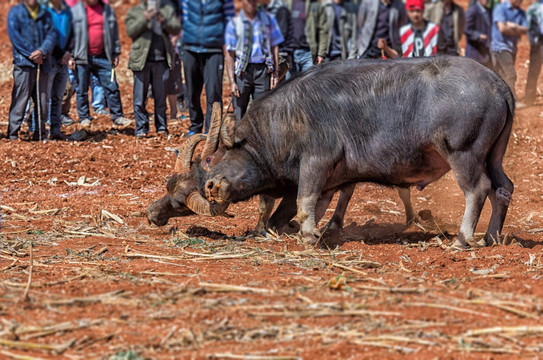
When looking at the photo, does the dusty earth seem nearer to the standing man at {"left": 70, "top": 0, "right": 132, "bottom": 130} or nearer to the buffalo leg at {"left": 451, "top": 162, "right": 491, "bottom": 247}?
the buffalo leg at {"left": 451, "top": 162, "right": 491, "bottom": 247}

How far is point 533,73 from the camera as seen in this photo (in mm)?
17953

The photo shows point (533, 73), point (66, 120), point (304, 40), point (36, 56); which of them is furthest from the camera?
point (533, 73)

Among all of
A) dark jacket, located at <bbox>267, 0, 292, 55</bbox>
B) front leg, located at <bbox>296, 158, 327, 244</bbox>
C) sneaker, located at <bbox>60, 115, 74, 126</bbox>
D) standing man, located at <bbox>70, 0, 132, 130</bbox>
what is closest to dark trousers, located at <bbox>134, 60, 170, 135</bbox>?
standing man, located at <bbox>70, 0, 132, 130</bbox>

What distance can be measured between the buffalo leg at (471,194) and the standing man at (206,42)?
242 inches

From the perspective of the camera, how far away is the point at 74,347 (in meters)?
5.23

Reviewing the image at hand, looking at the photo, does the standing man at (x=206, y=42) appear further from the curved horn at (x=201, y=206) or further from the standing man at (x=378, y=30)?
the curved horn at (x=201, y=206)

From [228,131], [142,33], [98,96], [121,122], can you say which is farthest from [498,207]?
Result: [98,96]

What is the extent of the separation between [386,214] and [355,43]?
6076 millimetres

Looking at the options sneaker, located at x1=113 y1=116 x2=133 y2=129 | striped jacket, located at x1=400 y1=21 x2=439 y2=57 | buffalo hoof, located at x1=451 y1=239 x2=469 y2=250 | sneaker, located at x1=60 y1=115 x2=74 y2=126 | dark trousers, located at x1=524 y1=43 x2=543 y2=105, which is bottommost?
sneaker, located at x1=60 y1=115 x2=74 y2=126

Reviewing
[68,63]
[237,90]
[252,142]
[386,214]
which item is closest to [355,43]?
[237,90]

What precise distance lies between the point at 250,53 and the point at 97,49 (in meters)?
4.05

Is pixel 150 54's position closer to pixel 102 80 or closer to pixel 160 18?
pixel 160 18

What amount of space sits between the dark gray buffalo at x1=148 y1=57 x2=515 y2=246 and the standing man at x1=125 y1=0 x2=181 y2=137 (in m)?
5.96

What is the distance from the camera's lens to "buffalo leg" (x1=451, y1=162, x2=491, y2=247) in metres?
8.27
